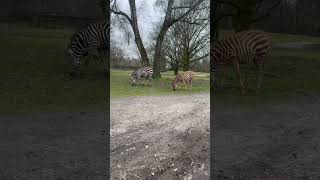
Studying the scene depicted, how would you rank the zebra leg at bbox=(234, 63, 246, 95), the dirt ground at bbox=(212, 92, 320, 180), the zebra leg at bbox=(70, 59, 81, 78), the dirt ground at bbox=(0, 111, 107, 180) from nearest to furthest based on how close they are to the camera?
the dirt ground at bbox=(0, 111, 107, 180)
the dirt ground at bbox=(212, 92, 320, 180)
the zebra leg at bbox=(70, 59, 81, 78)
the zebra leg at bbox=(234, 63, 246, 95)

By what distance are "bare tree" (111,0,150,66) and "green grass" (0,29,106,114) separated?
2339mm

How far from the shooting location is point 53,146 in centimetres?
538

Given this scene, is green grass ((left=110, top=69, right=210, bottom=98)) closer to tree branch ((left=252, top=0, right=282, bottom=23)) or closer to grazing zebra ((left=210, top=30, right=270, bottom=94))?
grazing zebra ((left=210, top=30, right=270, bottom=94))

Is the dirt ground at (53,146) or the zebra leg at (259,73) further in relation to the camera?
the zebra leg at (259,73)

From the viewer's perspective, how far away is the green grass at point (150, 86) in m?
2.83

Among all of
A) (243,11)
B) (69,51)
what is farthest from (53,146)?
(243,11)

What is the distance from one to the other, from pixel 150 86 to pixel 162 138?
0.32 meters

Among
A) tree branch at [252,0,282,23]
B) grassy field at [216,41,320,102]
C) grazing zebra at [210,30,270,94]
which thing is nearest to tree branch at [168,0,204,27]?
grazing zebra at [210,30,270,94]

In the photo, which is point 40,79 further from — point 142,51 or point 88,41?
point 142,51

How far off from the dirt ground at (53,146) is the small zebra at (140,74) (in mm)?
1941

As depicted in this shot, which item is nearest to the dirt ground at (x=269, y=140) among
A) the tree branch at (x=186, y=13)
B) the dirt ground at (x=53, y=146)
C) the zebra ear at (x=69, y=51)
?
the dirt ground at (x=53, y=146)

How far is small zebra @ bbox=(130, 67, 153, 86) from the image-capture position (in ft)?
9.23

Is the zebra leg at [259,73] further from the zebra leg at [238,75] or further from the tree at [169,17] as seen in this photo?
the tree at [169,17]

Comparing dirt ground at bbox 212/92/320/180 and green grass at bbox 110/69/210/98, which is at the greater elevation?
green grass at bbox 110/69/210/98
